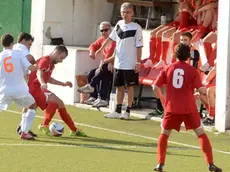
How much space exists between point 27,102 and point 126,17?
3.73 metres

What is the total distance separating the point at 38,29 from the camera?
1966 cm

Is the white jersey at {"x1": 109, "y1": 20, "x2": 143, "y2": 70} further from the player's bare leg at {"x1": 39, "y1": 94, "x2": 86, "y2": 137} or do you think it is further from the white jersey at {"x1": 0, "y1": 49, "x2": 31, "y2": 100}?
the white jersey at {"x1": 0, "y1": 49, "x2": 31, "y2": 100}

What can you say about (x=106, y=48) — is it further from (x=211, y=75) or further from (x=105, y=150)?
(x=105, y=150)

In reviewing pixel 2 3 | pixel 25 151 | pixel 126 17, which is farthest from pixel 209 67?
pixel 2 3

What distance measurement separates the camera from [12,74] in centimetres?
1251

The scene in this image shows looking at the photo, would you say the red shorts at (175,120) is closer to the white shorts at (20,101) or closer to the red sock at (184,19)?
the white shorts at (20,101)

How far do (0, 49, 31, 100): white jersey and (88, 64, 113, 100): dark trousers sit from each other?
4792mm

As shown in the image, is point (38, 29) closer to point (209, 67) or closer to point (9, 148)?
point (209, 67)

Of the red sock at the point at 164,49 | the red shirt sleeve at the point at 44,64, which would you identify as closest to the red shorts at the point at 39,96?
the red shirt sleeve at the point at 44,64

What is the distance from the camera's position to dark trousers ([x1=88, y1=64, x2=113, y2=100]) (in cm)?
1731

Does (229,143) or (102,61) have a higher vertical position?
(102,61)

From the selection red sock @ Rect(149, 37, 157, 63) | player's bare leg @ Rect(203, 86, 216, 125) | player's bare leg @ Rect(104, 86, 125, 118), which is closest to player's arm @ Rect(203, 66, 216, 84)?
player's bare leg @ Rect(203, 86, 216, 125)

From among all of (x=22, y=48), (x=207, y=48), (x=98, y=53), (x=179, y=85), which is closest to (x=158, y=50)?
(x=98, y=53)

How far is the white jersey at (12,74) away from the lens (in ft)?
41.0
